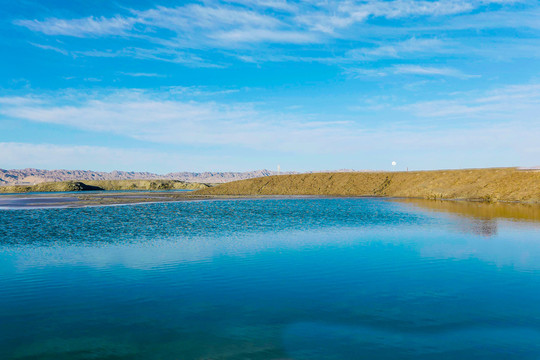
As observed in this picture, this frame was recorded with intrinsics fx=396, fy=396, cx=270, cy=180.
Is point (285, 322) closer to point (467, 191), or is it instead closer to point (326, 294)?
point (326, 294)

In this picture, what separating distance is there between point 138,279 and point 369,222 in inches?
951

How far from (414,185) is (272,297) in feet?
274

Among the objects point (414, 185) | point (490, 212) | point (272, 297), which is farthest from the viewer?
point (414, 185)

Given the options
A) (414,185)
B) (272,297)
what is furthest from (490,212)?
(414,185)

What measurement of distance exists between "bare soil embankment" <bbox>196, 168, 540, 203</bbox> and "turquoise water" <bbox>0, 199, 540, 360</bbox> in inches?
1920

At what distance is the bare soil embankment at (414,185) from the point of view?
68.1m

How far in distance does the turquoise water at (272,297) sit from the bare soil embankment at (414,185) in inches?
1920

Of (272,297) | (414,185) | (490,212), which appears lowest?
(272,297)

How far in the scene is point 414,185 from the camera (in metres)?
90.0

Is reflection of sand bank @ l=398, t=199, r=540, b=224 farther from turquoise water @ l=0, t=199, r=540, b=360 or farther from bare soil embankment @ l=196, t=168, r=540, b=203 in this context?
bare soil embankment @ l=196, t=168, r=540, b=203

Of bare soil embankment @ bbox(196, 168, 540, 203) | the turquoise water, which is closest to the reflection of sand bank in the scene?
the turquoise water

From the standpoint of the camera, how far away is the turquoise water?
31.1ft

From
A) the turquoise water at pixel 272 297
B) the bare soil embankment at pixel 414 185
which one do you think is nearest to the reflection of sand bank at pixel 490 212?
the turquoise water at pixel 272 297

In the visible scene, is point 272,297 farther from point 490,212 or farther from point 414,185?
point 414,185
